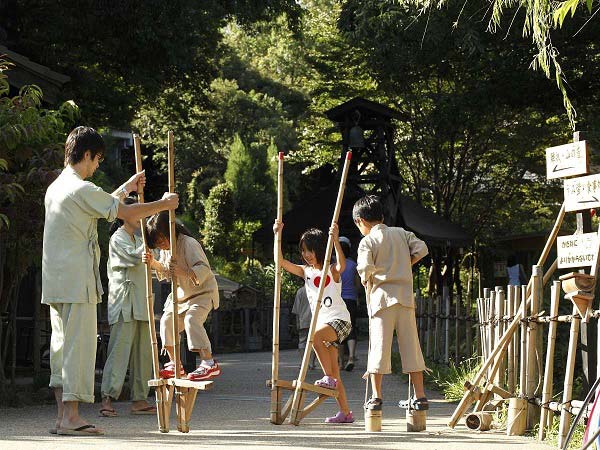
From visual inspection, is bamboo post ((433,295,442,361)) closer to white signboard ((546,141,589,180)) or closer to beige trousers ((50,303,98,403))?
white signboard ((546,141,589,180))

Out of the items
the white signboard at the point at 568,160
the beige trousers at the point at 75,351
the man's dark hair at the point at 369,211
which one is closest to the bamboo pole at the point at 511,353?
the white signboard at the point at 568,160

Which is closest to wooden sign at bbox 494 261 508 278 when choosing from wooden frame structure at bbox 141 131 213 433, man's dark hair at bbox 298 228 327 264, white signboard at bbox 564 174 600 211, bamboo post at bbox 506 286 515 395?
man's dark hair at bbox 298 228 327 264

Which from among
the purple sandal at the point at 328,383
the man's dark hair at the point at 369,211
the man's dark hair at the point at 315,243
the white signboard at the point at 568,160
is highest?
the white signboard at the point at 568,160

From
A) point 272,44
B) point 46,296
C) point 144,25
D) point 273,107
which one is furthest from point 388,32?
point 272,44

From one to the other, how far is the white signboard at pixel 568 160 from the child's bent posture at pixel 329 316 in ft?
6.14

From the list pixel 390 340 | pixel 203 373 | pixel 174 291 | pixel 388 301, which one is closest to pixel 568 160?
pixel 388 301

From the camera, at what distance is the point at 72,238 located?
26.9 feet

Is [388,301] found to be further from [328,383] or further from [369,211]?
[328,383]

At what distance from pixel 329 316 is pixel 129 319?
1932 mm

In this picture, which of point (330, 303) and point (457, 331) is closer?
point (330, 303)

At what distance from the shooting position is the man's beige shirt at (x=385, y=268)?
350 inches

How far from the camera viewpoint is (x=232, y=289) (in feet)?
86.6

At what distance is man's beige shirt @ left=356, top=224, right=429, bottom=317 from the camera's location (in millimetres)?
8898

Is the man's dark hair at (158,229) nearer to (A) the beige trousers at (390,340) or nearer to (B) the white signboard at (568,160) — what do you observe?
(A) the beige trousers at (390,340)
